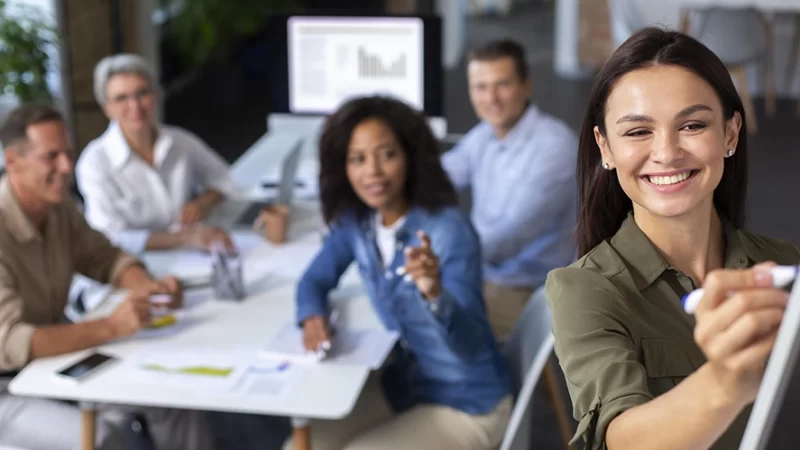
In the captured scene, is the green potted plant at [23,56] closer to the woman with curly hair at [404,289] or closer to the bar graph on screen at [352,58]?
the bar graph on screen at [352,58]

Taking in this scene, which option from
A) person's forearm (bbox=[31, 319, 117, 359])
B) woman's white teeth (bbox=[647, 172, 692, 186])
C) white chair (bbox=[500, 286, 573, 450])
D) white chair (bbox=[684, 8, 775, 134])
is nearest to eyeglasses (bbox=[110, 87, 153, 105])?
person's forearm (bbox=[31, 319, 117, 359])

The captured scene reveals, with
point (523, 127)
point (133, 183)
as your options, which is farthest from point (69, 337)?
point (523, 127)

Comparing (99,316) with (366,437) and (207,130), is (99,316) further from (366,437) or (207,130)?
(207,130)

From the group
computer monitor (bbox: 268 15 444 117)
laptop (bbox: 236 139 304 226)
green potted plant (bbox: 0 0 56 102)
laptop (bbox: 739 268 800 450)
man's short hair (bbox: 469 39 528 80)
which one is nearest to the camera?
laptop (bbox: 739 268 800 450)

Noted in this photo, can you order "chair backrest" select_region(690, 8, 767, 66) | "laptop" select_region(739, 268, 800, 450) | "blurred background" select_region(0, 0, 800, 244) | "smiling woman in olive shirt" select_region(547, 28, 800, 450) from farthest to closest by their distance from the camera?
1. "chair backrest" select_region(690, 8, 767, 66)
2. "blurred background" select_region(0, 0, 800, 244)
3. "smiling woman in olive shirt" select_region(547, 28, 800, 450)
4. "laptop" select_region(739, 268, 800, 450)

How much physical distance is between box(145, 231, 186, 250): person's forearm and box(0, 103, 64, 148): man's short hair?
0.59m

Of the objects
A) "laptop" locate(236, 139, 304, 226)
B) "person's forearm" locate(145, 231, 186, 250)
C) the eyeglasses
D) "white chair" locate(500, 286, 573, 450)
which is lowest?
"white chair" locate(500, 286, 573, 450)

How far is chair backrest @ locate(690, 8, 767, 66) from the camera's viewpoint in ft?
23.1

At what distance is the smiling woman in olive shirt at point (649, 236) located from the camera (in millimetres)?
1010

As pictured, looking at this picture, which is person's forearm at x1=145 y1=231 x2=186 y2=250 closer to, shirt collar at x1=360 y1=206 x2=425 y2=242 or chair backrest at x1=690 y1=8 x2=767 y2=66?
shirt collar at x1=360 y1=206 x2=425 y2=242

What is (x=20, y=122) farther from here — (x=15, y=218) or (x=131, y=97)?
(x=131, y=97)

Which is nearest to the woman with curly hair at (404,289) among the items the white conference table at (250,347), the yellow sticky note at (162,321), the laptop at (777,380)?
the white conference table at (250,347)

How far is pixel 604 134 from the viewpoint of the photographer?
3.62ft

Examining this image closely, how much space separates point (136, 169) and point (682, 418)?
282cm
